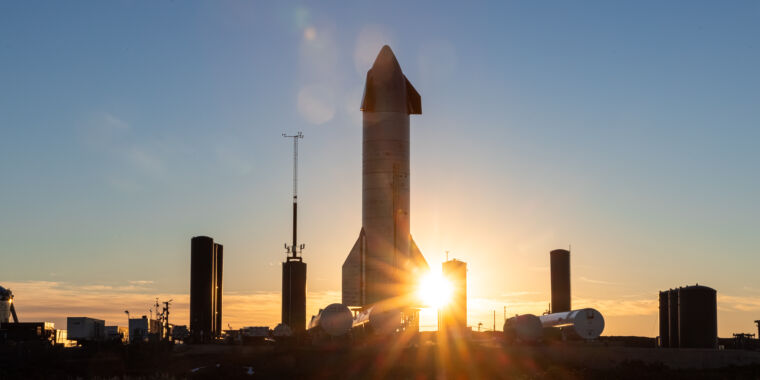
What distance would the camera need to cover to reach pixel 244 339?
353 feet

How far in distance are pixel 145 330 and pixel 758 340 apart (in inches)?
3156

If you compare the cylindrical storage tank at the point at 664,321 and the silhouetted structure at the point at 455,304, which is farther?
Result: the cylindrical storage tank at the point at 664,321

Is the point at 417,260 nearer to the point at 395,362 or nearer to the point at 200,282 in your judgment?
the point at 395,362

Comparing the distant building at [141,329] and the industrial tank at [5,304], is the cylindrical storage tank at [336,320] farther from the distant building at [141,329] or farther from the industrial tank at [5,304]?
the industrial tank at [5,304]

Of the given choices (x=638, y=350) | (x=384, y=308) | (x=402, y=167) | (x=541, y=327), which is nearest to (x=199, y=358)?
(x=384, y=308)

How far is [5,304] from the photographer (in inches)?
4417

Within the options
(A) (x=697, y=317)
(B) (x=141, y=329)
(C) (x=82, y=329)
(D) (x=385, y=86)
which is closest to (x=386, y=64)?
(D) (x=385, y=86)

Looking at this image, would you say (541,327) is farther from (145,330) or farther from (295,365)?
(145,330)

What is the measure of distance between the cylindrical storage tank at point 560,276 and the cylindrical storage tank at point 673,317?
1685 cm

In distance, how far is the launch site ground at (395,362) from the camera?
77062 millimetres

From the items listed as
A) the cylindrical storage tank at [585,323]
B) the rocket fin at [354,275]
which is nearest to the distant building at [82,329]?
the rocket fin at [354,275]

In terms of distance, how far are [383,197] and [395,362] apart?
19.8 metres

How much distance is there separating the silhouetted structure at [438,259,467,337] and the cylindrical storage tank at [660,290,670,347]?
25477mm

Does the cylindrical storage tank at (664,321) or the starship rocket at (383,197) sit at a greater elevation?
the starship rocket at (383,197)
